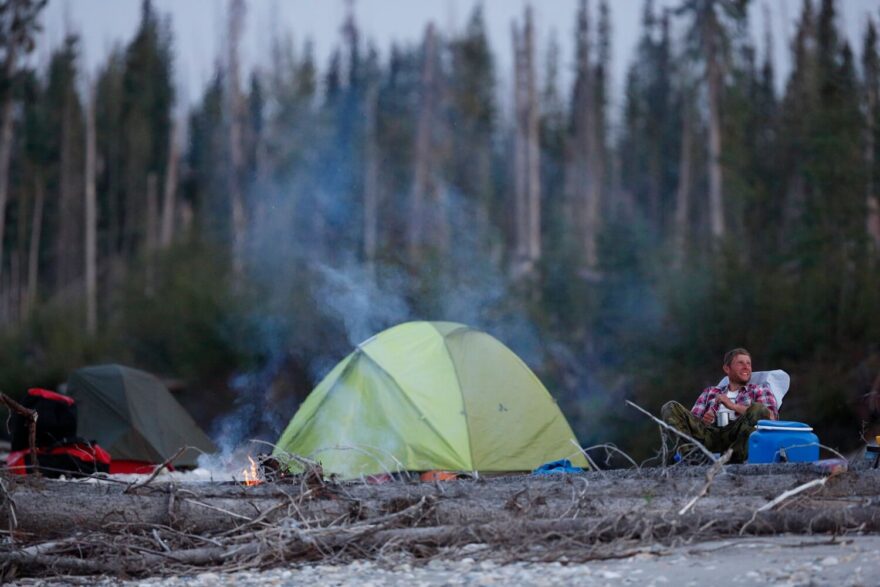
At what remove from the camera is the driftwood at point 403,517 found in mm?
5508

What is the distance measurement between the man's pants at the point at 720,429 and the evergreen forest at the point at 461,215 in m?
0.76

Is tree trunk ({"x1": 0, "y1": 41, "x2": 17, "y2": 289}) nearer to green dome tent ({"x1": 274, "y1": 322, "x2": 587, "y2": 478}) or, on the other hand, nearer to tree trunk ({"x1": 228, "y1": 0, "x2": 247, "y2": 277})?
tree trunk ({"x1": 228, "y1": 0, "x2": 247, "y2": 277})

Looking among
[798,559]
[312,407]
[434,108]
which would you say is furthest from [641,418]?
[434,108]

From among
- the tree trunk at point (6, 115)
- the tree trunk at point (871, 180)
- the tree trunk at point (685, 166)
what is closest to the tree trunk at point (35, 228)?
the tree trunk at point (6, 115)

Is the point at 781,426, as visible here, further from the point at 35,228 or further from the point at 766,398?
the point at 35,228

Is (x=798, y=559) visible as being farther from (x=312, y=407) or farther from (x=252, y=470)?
(x=312, y=407)

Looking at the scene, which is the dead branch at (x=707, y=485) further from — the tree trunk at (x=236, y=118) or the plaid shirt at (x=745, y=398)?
the tree trunk at (x=236, y=118)

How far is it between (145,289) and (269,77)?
13631 mm

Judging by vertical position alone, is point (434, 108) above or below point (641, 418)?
above

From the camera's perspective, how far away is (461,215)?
36.5 meters

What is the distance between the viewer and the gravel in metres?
4.63

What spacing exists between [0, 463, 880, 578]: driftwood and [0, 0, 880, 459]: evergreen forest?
207cm

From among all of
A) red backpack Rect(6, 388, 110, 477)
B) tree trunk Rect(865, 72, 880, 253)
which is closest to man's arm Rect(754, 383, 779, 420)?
red backpack Rect(6, 388, 110, 477)

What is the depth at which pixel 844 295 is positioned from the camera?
54.4 feet
